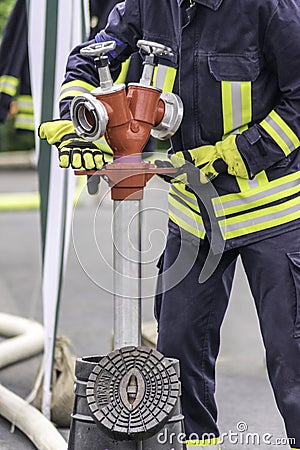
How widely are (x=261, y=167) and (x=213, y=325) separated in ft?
1.90

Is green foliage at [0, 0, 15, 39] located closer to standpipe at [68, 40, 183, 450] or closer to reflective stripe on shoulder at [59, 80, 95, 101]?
reflective stripe on shoulder at [59, 80, 95, 101]

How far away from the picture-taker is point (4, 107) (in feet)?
19.6

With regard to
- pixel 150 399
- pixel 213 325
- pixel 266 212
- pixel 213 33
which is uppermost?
pixel 213 33

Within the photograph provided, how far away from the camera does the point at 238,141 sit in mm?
2934

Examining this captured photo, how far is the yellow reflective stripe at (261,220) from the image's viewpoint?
9.96ft

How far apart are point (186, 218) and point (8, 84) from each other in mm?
2866

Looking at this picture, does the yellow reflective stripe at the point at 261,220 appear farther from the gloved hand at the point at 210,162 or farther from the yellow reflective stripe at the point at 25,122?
the yellow reflective stripe at the point at 25,122

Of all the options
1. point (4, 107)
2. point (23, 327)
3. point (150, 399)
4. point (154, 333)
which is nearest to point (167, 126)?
point (150, 399)

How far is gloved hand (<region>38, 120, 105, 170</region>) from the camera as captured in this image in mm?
2646

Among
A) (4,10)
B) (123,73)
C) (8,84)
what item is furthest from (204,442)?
(4,10)

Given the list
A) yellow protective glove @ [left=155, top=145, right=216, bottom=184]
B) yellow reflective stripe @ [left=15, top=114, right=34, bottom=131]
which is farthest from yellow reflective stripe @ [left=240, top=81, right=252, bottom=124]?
yellow reflective stripe @ [left=15, top=114, right=34, bottom=131]

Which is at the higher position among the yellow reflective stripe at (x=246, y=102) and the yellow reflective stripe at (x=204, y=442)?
the yellow reflective stripe at (x=246, y=102)

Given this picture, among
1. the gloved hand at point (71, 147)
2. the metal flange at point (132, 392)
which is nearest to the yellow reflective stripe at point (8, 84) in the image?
the gloved hand at point (71, 147)

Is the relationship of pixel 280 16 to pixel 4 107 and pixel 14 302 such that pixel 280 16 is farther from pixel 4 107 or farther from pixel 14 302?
pixel 14 302
